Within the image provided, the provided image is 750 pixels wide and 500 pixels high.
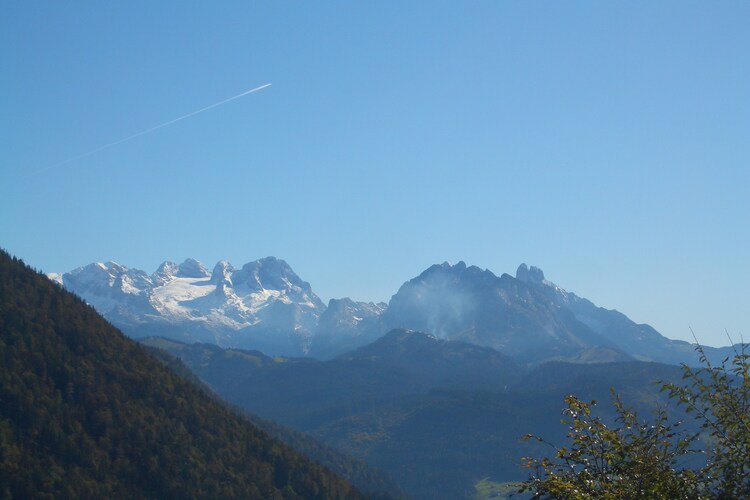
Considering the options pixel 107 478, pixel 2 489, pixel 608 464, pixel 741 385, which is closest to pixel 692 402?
pixel 741 385

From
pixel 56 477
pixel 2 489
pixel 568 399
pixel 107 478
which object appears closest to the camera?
pixel 568 399

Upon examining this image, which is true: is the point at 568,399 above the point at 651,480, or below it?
above

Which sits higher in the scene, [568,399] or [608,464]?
[568,399]

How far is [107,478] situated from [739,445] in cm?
19338

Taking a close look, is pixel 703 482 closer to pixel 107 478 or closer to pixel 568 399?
pixel 568 399

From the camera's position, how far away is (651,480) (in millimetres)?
24938

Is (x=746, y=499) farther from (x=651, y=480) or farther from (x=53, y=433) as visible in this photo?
(x=53, y=433)

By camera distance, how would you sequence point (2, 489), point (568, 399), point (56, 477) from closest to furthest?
point (568, 399), point (2, 489), point (56, 477)

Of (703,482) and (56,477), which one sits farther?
(56,477)

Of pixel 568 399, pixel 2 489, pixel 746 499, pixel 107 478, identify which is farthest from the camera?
pixel 107 478

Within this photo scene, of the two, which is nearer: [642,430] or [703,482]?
[703,482]

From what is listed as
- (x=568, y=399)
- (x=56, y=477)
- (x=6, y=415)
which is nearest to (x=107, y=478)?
(x=56, y=477)

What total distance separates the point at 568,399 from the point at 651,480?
12.0 feet

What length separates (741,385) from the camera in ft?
85.3
